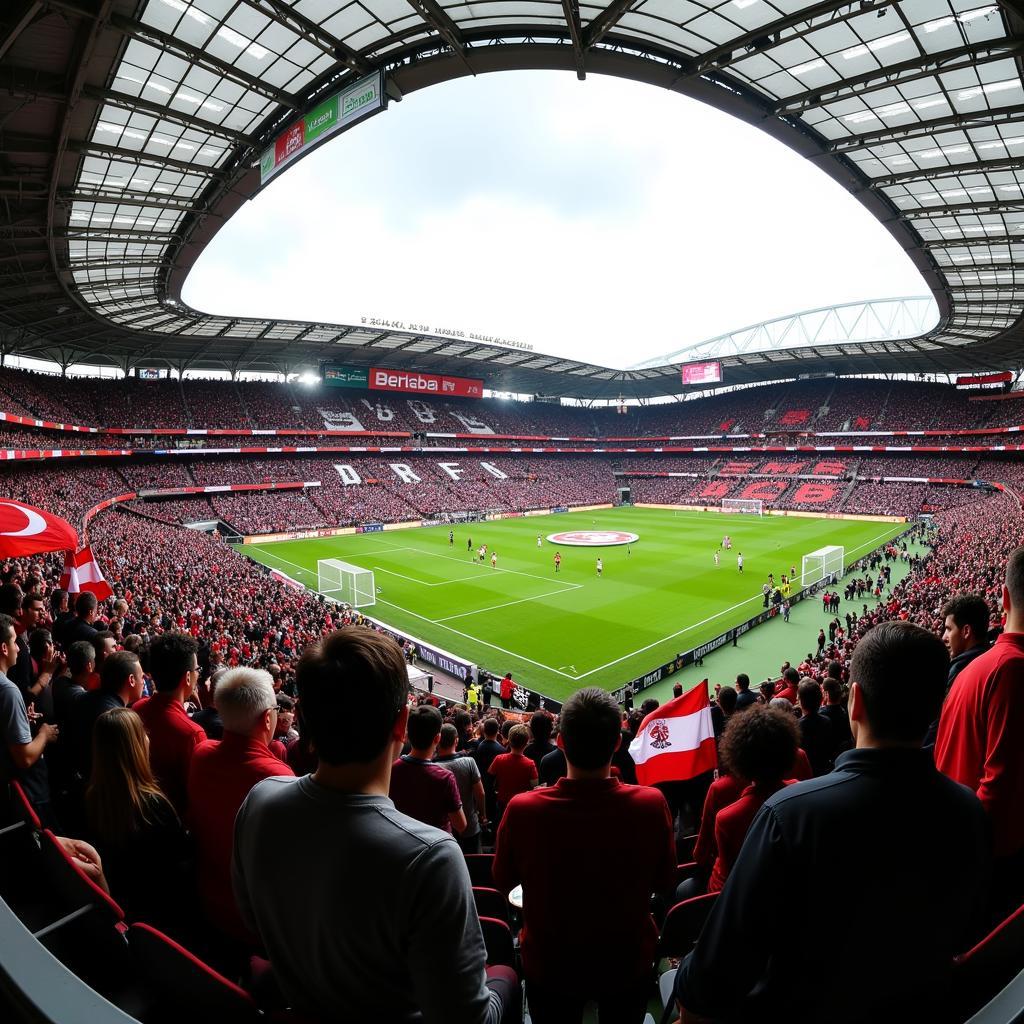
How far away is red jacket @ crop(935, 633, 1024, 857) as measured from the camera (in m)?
2.91

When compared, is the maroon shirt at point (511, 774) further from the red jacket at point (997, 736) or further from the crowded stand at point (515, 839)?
the red jacket at point (997, 736)

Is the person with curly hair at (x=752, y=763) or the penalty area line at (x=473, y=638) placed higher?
the person with curly hair at (x=752, y=763)

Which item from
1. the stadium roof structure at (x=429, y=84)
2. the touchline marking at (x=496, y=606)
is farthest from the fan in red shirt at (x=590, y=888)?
the touchline marking at (x=496, y=606)

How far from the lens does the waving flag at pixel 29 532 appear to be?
10.3 m

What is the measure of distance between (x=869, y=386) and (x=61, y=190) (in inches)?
3080

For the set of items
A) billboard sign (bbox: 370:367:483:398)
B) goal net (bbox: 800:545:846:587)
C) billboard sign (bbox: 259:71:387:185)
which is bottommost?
goal net (bbox: 800:545:846:587)

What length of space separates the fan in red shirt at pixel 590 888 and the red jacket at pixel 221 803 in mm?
1298

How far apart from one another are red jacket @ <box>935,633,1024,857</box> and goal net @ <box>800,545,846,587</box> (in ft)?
105

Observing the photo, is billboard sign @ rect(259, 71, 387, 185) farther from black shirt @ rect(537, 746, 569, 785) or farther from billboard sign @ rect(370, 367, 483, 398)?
billboard sign @ rect(370, 367, 483, 398)

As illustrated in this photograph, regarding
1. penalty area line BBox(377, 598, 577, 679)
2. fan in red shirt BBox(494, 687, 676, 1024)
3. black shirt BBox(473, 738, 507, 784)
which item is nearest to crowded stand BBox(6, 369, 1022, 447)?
penalty area line BBox(377, 598, 577, 679)

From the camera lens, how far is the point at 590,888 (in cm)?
269

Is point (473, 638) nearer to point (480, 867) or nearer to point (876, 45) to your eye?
point (480, 867)

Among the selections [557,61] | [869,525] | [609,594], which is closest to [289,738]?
[557,61]

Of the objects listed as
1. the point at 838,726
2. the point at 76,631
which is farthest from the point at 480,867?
the point at 76,631
